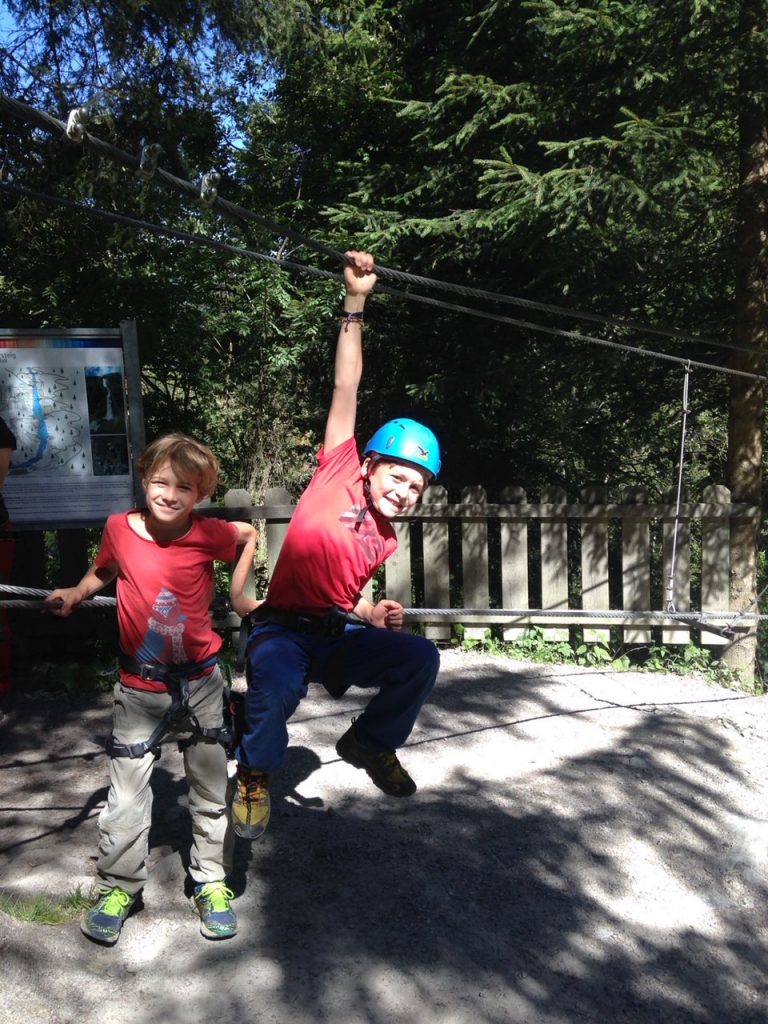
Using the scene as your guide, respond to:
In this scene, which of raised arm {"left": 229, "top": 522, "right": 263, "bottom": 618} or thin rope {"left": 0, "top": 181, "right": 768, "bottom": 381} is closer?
thin rope {"left": 0, "top": 181, "right": 768, "bottom": 381}

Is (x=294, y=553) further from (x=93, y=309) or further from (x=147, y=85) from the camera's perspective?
(x=147, y=85)

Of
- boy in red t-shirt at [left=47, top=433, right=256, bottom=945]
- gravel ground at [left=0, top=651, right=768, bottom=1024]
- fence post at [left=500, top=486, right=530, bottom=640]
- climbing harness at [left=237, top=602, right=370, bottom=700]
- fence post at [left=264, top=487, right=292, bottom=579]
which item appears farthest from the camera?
fence post at [left=500, top=486, right=530, bottom=640]

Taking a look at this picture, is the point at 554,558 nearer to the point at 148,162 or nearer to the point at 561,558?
the point at 561,558

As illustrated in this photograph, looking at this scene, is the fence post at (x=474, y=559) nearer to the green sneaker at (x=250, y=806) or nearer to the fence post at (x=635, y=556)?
the fence post at (x=635, y=556)

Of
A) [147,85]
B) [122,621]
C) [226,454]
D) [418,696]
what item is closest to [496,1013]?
[418,696]

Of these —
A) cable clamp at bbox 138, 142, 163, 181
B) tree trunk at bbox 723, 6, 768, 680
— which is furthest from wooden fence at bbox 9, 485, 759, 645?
cable clamp at bbox 138, 142, 163, 181

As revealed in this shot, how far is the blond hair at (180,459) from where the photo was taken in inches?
128

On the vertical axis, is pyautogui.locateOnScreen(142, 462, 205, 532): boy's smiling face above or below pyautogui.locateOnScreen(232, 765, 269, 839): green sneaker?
above

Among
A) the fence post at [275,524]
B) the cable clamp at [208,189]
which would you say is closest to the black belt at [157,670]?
the cable clamp at [208,189]

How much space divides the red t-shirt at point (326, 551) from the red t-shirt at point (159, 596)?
12.7 inches

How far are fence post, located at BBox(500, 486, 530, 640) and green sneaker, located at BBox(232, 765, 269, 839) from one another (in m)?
4.19

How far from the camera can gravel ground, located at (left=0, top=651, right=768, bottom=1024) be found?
10.4 ft

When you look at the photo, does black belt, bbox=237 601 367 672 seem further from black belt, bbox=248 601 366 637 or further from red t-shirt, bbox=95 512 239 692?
red t-shirt, bbox=95 512 239 692

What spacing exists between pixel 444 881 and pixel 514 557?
3.80m
